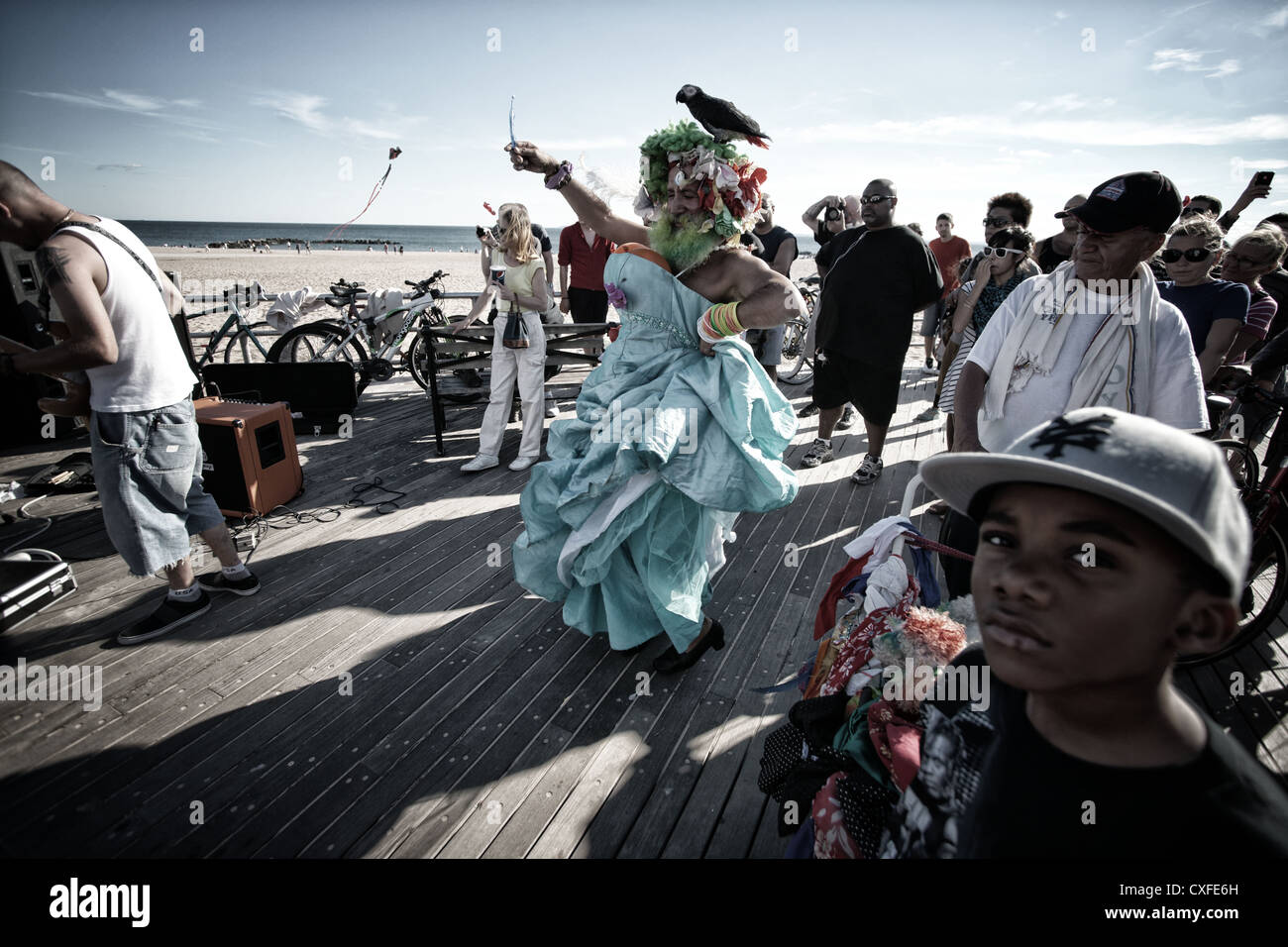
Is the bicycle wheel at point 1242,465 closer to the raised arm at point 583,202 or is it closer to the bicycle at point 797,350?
the raised arm at point 583,202

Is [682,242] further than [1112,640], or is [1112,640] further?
[682,242]

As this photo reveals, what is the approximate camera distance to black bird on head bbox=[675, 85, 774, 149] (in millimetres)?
2242

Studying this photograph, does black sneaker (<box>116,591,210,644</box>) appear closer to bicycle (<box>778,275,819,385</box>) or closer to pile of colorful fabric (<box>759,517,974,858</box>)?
pile of colorful fabric (<box>759,517,974,858</box>)

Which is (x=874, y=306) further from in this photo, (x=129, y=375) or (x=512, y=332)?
(x=129, y=375)

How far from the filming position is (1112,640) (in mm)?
740

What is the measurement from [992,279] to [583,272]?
13.1ft

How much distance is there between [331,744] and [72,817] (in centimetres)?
73

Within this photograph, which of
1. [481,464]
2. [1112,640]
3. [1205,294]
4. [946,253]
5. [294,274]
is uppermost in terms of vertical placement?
[294,274]

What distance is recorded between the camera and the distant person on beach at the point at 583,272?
605 cm

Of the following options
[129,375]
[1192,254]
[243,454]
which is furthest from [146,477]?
[1192,254]

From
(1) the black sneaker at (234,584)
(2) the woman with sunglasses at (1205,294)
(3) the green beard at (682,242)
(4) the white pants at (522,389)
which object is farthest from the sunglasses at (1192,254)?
(1) the black sneaker at (234,584)

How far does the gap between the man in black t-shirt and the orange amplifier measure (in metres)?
4.01

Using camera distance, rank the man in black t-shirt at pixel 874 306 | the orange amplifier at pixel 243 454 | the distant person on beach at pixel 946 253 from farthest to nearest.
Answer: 1. the distant person on beach at pixel 946 253
2. the man in black t-shirt at pixel 874 306
3. the orange amplifier at pixel 243 454
